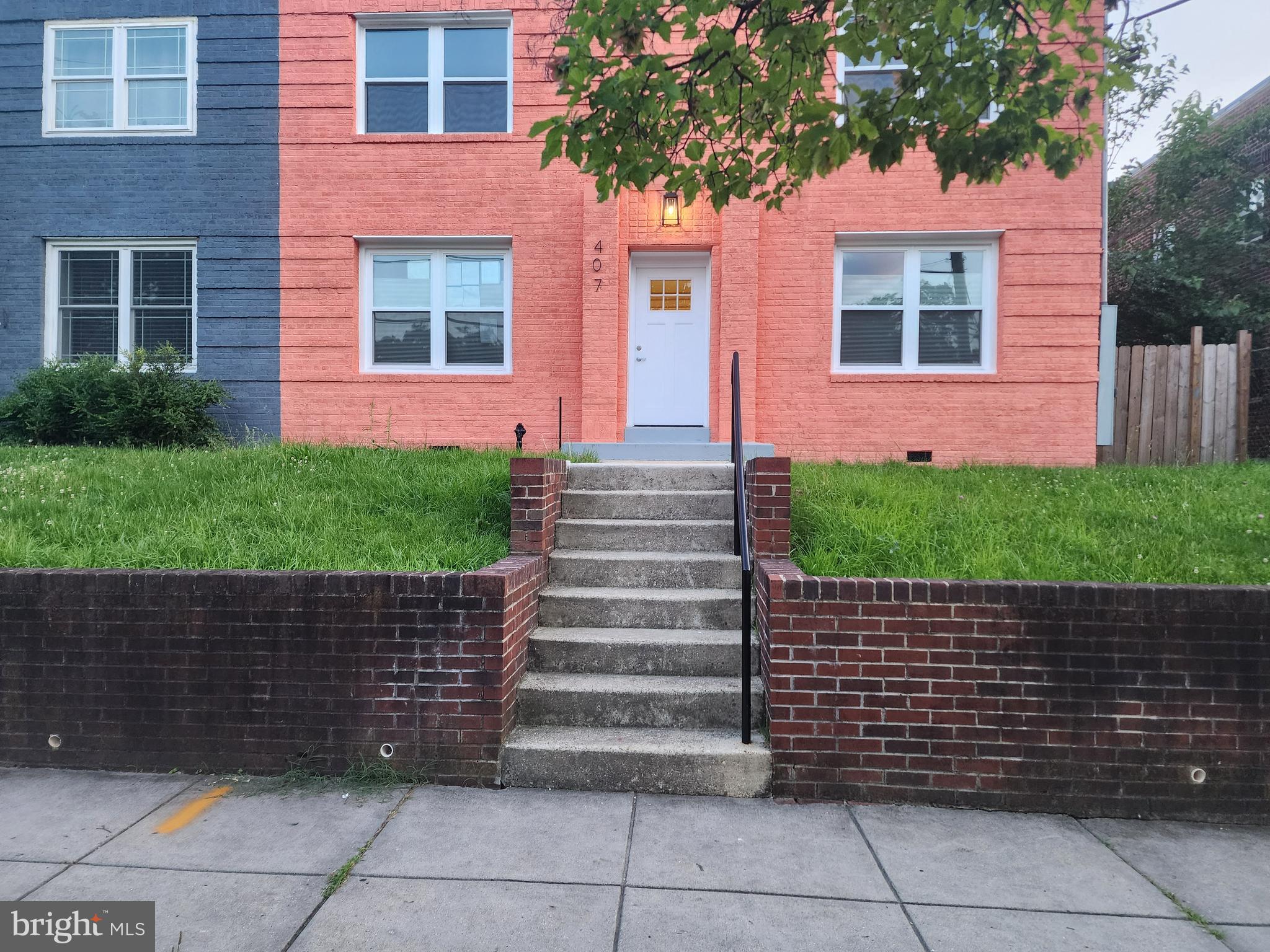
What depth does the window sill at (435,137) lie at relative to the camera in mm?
9742

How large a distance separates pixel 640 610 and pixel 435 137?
756cm

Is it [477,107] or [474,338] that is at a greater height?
[477,107]

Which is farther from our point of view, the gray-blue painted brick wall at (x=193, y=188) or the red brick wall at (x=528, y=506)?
the gray-blue painted brick wall at (x=193, y=188)

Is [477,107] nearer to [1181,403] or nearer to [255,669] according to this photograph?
[255,669]

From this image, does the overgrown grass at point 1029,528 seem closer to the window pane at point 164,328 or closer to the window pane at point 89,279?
the window pane at point 164,328

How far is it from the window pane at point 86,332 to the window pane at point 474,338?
15.1ft

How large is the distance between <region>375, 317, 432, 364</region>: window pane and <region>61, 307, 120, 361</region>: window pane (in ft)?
12.0

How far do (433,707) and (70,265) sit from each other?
996 centimetres

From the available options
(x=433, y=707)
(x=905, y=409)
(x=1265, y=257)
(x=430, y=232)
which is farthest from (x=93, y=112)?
(x=1265, y=257)

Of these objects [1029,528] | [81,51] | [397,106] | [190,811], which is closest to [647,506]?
[1029,528]

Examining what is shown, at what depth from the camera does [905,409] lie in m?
9.62

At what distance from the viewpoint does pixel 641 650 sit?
14.9 feet

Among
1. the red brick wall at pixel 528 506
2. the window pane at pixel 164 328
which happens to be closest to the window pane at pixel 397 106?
the window pane at pixel 164 328

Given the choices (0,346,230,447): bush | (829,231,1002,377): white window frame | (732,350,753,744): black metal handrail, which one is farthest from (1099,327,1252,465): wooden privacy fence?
(0,346,230,447): bush
